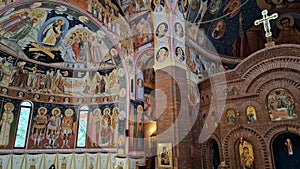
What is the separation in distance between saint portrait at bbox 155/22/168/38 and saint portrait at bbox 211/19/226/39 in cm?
541

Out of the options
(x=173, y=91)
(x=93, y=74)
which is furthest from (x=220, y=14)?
(x=93, y=74)

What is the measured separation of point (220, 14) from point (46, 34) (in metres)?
9.41

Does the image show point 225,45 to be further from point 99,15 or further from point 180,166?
point 180,166

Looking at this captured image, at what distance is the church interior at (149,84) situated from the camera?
19.7 feet

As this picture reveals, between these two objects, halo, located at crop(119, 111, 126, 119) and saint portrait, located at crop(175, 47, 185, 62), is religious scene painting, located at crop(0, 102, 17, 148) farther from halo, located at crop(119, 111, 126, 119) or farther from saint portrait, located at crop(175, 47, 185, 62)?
saint portrait, located at crop(175, 47, 185, 62)

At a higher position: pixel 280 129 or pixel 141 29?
pixel 141 29

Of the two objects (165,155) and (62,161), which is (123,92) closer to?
(165,155)

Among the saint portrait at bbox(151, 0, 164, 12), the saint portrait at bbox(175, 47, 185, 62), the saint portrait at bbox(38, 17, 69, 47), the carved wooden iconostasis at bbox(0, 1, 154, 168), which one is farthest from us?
the saint portrait at bbox(38, 17, 69, 47)

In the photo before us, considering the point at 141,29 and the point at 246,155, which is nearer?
the point at 246,155

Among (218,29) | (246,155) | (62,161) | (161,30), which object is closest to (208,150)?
(246,155)

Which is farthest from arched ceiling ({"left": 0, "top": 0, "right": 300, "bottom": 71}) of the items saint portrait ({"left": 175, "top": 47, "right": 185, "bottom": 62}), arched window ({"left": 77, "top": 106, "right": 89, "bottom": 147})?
arched window ({"left": 77, "top": 106, "right": 89, "bottom": 147})

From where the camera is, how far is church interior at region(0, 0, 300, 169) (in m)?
6.01

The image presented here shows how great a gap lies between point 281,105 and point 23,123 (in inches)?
462

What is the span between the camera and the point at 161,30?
6992 millimetres
